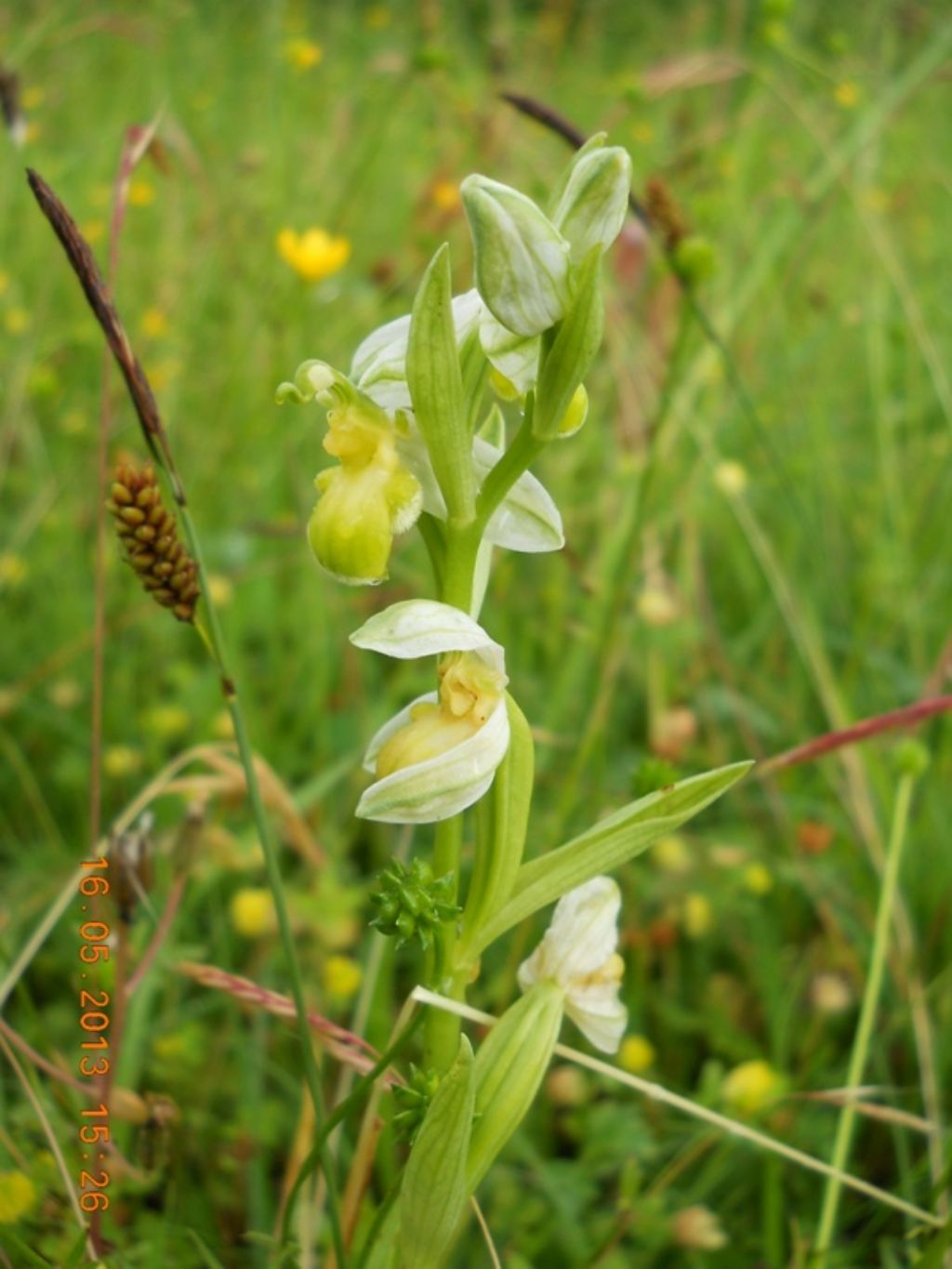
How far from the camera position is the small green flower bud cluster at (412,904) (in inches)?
27.5

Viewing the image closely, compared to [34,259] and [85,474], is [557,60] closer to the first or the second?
[34,259]

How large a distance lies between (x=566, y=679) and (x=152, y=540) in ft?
3.20

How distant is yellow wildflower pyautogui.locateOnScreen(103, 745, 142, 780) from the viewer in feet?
4.88

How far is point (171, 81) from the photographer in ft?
10.4

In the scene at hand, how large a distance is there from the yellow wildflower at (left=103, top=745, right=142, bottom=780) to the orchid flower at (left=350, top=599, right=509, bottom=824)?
820 millimetres

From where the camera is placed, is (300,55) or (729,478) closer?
(729,478)

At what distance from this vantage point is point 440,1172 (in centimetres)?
72

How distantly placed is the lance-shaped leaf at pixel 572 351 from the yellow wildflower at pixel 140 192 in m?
1.75

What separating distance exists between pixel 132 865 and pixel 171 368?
1361 mm

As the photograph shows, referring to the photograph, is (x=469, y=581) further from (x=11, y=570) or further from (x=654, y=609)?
(x=11, y=570)

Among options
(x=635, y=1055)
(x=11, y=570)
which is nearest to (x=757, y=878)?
(x=635, y=1055)

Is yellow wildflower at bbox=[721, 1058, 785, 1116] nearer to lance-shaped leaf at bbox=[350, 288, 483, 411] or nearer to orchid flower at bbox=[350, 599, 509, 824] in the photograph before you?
orchid flower at bbox=[350, 599, 509, 824]

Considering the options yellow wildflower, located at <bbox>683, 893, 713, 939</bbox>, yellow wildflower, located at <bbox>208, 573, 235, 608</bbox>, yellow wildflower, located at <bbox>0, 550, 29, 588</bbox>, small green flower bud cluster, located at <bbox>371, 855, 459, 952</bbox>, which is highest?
small green flower bud cluster, located at <bbox>371, 855, 459, 952</bbox>

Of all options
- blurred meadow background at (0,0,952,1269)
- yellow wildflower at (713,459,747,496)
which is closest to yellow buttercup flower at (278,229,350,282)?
blurred meadow background at (0,0,952,1269)
